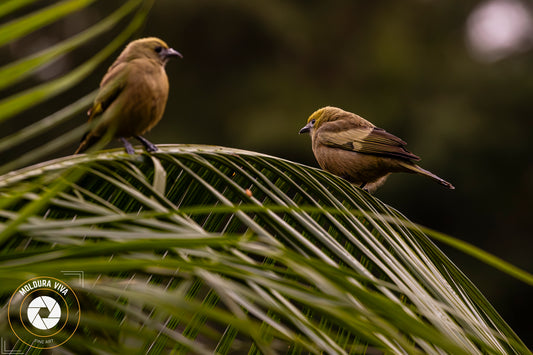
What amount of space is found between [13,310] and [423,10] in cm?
2027

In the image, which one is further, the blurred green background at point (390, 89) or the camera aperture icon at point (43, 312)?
the blurred green background at point (390, 89)

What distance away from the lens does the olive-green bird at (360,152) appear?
423 cm

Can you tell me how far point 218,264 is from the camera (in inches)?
33.5

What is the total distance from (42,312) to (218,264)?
17.6 inches

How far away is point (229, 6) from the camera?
59.6ft

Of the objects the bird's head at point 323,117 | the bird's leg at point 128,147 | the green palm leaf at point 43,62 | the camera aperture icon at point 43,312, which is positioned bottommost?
the camera aperture icon at point 43,312

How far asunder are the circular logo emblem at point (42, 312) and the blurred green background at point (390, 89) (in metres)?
13.0

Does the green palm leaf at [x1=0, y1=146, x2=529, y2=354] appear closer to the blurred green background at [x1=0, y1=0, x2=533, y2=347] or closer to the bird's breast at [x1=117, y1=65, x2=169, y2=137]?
the bird's breast at [x1=117, y1=65, x2=169, y2=137]

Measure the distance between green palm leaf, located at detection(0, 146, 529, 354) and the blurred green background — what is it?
41.0 ft

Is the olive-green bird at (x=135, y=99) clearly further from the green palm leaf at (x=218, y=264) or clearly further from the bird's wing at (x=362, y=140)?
the bird's wing at (x=362, y=140)

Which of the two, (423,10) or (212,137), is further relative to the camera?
(423,10)

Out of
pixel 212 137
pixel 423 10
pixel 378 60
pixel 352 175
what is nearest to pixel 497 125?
pixel 378 60

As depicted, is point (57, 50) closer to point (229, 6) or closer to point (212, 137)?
point (212, 137)

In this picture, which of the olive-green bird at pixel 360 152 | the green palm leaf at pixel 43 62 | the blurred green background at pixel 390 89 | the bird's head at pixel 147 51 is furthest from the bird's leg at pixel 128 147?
the blurred green background at pixel 390 89
